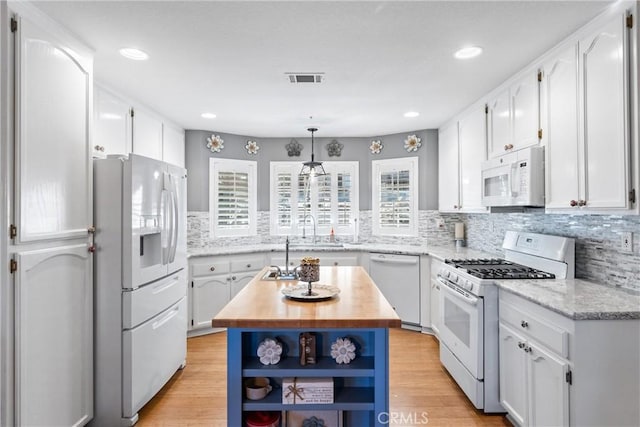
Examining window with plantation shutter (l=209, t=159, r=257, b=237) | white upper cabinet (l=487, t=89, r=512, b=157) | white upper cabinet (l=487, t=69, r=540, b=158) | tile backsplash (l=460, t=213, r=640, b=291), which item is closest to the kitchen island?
tile backsplash (l=460, t=213, r=640, b=291)

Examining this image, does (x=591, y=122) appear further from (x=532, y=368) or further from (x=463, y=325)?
(x=463, y=325)

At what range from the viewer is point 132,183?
7.61 ft

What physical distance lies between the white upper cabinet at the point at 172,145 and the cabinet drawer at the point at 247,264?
4.38ft

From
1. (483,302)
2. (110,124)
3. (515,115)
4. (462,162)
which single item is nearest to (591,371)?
(483,302)

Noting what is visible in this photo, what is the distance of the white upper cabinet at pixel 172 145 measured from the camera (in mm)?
3896

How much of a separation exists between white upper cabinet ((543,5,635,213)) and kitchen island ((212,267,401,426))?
1.26m

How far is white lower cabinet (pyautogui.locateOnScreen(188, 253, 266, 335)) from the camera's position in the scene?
3.92 m

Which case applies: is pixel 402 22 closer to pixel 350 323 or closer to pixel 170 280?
pixel 350 323

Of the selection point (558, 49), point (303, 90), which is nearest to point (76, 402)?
point (303, 90)

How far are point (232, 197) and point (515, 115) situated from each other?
3.32 metres

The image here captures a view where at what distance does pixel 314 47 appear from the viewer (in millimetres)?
2252

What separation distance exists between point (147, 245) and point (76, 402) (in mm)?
1025

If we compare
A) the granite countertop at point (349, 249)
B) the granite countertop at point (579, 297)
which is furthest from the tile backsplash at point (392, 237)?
the granite countertop at point (579, 297)

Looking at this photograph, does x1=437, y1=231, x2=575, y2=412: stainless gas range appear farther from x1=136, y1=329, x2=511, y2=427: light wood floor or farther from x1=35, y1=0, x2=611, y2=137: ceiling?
x1=35, y1=0, x2=611, y2=137: ceiling
